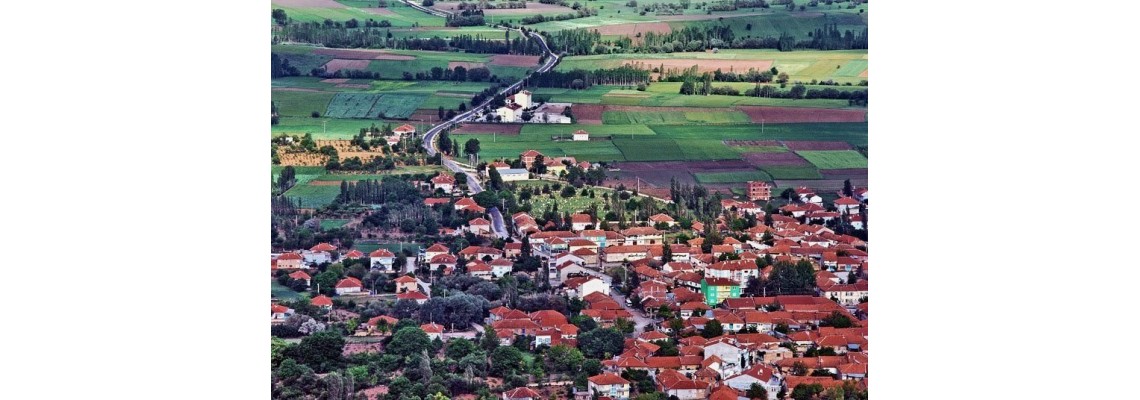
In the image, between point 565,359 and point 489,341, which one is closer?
point 565,359

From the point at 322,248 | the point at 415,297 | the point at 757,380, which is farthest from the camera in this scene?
the point at 322,248

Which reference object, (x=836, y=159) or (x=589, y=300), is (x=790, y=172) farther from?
(x=589, y=300)

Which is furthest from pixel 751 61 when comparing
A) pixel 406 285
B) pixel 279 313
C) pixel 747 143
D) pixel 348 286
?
pixel 279 313

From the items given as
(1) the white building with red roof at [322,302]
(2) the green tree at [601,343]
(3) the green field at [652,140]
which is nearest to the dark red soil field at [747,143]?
(3) the green field at [652,140]

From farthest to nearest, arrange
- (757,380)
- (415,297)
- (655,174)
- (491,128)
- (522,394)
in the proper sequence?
(491,128) → (655,174) → (415,297) → (757,380) → (522,394)

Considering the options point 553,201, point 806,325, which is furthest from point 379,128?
point 806,325

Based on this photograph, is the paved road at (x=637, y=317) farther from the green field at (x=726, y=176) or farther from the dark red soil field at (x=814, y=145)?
the dark red soil field at (x=814, y=145)
